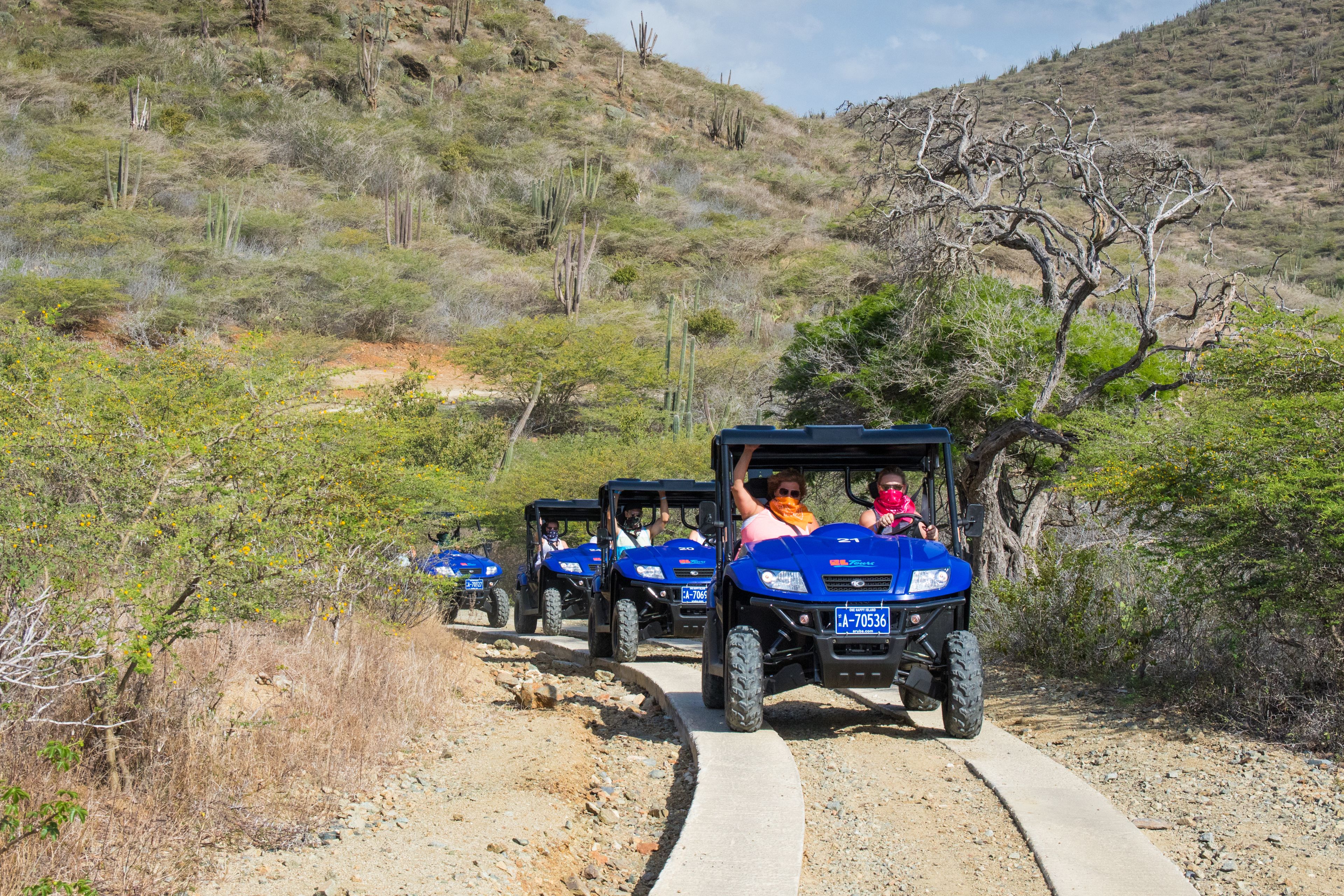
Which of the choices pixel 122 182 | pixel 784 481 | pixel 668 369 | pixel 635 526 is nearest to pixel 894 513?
pixel 784 481

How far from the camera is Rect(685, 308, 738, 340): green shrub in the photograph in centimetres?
4234

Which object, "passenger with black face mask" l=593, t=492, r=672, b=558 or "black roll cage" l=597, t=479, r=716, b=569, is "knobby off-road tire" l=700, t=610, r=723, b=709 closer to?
"black roll cage" l=597, t=479, r=716, b=569

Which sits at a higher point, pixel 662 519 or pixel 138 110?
pixel 138 110

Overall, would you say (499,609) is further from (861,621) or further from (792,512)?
(861,621)

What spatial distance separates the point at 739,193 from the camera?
214 ft

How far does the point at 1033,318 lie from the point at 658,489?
629 cm

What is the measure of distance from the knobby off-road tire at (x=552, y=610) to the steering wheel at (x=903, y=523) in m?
8.36

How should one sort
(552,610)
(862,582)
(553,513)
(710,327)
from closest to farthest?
(862,582) < (552,610) < (553,513) < (710,327)

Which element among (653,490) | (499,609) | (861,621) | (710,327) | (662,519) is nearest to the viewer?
(861,621)

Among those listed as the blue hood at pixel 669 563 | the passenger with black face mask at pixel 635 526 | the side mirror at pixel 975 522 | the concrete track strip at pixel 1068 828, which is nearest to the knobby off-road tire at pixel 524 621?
the passenger with black face mask at pixel 635 526

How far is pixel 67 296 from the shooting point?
31047 mm

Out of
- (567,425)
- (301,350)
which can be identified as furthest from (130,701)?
(567,425)

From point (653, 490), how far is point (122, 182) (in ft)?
120

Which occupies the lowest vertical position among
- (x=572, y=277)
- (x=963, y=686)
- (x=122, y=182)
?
(x=963, y=686)
